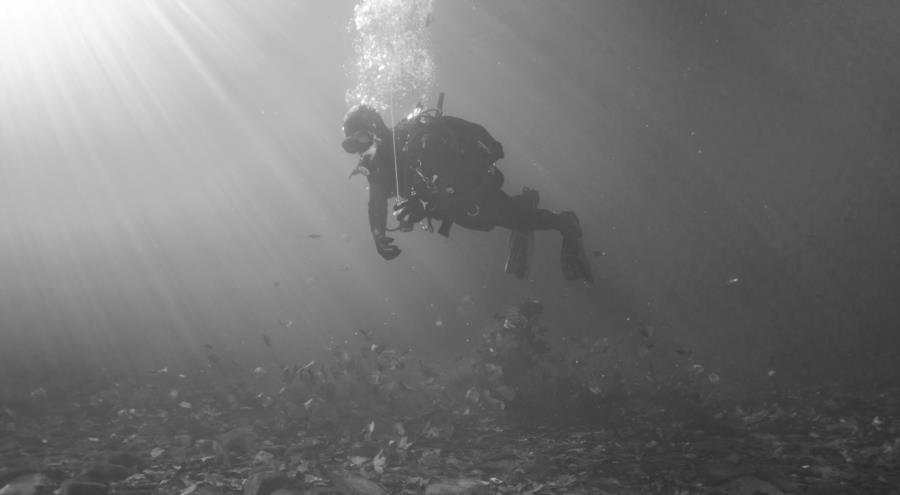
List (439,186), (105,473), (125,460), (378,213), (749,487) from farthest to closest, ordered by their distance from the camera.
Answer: (439,186), (378,213), (125,460), (105,473), (749,487)

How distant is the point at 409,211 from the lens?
538 centimetres

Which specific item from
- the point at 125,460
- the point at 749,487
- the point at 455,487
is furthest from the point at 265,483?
the point at 749,487

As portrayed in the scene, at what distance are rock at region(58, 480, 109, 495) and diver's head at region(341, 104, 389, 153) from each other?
391cm

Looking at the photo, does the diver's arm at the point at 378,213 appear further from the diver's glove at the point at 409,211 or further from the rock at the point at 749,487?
the rock at the point at 749,487

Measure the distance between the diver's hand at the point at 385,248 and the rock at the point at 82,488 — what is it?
308cm

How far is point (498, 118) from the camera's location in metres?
19.9

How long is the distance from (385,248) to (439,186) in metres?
1.11

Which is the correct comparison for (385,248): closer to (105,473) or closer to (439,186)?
(439,186)

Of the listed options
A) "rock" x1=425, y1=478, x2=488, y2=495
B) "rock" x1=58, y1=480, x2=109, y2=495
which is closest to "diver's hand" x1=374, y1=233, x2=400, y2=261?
"rock" x1=425, y1=478, x2=488, y2=495

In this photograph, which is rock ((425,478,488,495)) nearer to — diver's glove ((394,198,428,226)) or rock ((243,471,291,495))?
rock ((243,471,291,495))

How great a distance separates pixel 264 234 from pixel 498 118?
2834cm

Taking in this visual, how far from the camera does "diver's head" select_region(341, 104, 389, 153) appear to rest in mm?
5387

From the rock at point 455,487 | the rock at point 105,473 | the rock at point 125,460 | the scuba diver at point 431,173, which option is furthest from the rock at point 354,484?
the scuba diver at point 431,173

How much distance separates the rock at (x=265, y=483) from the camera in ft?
11.7
